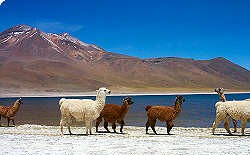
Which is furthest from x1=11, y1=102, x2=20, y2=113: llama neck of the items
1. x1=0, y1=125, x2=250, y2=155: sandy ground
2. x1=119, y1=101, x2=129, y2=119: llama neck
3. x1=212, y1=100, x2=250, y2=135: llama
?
x1=212, y1=100, x2=250, y2=135: llama

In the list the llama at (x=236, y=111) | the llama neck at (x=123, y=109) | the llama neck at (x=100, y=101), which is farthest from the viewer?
the llama neck at (x=123, y=109)

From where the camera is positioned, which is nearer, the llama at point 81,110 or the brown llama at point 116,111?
the llama at point 81,110

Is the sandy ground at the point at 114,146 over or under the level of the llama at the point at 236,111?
under

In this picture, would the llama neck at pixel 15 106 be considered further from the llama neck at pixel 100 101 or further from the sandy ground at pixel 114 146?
the sandy ground at pixel 114 146

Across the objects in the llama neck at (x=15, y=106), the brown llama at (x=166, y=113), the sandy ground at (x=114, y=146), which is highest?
the llama neck at (x=15, y=106)

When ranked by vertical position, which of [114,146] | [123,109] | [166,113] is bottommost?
[114,146]

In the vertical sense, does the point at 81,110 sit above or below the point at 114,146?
above

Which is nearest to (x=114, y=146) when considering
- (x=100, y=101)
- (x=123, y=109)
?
(x=100, y=101)

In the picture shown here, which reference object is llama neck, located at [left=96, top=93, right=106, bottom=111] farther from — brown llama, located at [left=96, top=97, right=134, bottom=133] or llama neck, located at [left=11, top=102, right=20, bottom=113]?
llama neck, located at [left=11, top=102, right=20, bottom=113]

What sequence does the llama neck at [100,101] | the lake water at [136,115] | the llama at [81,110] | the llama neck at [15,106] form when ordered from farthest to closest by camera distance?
the lake water at [136,115]
the llama neck at [15,106]
the llama neck at [100,101]
the llama at [81,110]

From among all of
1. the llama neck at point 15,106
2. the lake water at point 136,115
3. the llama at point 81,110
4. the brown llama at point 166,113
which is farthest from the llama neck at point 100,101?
the lake water at point 136,115

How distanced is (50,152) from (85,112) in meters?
4.68

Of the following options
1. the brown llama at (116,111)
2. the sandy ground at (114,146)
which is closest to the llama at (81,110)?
the brown llama at (116,111)

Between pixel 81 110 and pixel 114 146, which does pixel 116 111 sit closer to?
pixel 81 110
